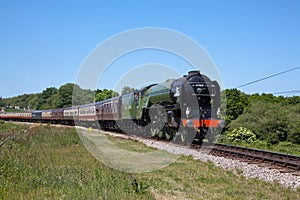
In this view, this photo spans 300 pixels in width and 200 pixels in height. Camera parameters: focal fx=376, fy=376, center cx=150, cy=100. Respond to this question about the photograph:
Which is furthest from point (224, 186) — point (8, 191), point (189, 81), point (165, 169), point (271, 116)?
point (271, 116)

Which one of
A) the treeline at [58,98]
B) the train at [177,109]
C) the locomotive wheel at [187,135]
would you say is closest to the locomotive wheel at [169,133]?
the train at [177,109]

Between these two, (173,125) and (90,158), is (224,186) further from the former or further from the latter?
(173,125)

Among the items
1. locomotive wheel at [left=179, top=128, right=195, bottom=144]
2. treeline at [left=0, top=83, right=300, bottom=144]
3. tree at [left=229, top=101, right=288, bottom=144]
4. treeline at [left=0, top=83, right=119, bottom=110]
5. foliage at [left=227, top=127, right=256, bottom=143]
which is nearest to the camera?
locomotive wheel at [left=179, top=128, right=195, bottom=144]

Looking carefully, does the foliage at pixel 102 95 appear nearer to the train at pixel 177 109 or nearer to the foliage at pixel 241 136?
the train at pixel 177 109

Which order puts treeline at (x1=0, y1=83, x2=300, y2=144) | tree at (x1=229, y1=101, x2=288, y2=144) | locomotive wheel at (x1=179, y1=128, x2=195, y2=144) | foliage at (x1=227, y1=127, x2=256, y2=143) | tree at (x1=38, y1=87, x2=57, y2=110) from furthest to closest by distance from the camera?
1. tree at (x1=38, y1=87, x2=57, y2=110)
2. tree at (x1=229, y1=101, x2=288, y2=144)
3. treeline at (x1=0, y1=83, x2=300, y2=144)
4. foliage at (x1=227, y1=127, x2=256, y2=143)
5. locomotive wheel at (x1=179, y1=128, x2=195, y2=144)

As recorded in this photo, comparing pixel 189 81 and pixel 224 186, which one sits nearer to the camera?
pixel 224 186

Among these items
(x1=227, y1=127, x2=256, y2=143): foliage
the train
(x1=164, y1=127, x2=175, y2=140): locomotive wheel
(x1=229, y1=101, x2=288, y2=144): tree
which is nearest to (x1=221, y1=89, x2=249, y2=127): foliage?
(x1=229, y1=101, x2=288, y2=144): tree

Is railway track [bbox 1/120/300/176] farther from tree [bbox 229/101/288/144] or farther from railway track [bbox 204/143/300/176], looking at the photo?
tree [bbox 229/101/288/144]

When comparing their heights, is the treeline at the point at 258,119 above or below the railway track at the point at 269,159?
above

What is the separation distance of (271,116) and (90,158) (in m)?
29.2

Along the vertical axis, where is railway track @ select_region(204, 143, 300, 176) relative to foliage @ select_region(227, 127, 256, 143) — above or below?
below

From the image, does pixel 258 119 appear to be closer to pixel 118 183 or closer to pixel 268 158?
pixel 268 158

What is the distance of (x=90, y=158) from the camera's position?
14266 mm

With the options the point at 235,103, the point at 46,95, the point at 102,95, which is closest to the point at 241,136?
the point at 235,103
